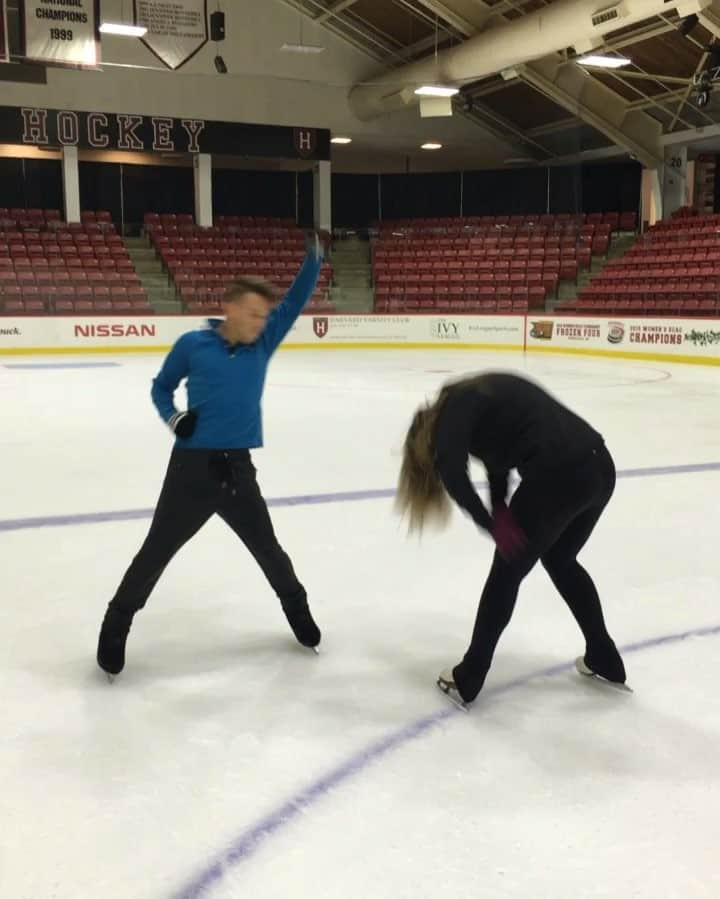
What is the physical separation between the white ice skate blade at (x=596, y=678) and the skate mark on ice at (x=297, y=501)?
103 inches

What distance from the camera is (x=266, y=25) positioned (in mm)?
22156

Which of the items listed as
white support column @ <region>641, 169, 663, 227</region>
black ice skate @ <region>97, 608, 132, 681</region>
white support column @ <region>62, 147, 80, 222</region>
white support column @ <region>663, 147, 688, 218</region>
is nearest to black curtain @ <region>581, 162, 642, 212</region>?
white support column @ <region>641, 169, 663, 227</region>

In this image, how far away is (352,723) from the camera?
2684 millimetres

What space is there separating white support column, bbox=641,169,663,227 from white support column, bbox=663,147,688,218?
0.48 ft

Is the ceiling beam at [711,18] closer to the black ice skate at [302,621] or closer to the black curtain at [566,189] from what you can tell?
the black curtain at [566,189]

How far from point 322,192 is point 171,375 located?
2319 centimetres

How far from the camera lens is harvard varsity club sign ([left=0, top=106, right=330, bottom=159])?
2108 cm

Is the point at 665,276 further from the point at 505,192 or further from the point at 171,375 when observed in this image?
the point at 171,375

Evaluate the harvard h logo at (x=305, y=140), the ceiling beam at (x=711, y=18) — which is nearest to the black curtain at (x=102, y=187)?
the harvard h logo at (x=305, y=140)

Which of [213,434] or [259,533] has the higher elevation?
[213,434]

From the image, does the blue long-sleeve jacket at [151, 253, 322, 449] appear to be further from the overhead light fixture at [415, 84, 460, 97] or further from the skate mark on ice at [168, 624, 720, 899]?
the overhead light fixture at [415, 84, 460, 97]

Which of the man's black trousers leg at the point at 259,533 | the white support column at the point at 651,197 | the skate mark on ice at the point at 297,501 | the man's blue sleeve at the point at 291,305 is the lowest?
the skate mark on ice at the point at 297,501

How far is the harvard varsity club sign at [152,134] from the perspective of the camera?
69.2ft

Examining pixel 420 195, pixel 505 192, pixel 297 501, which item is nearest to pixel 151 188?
pixel 420 195
